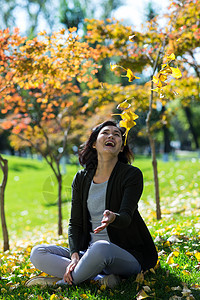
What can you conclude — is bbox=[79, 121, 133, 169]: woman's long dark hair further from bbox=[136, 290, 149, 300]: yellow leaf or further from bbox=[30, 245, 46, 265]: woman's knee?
bbox=[136, 290, 149, 300]: yellow leaf

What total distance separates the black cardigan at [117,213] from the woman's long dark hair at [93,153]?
193 millimetres

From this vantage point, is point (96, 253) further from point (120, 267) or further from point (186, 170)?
point (186, 170)

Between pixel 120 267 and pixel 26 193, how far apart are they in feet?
43.6

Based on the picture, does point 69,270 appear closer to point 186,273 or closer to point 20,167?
point 186,273

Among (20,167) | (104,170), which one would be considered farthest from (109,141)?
(20,167)

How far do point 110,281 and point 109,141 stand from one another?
1.09 meters

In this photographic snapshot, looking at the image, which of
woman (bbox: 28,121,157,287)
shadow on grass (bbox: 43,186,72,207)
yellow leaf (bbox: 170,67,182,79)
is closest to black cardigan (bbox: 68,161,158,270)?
woman (bbox: 28,121,157,287)

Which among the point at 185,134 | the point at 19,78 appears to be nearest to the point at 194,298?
the point at 19,78

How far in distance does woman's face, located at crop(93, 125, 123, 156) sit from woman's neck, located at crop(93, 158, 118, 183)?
8 centimetres

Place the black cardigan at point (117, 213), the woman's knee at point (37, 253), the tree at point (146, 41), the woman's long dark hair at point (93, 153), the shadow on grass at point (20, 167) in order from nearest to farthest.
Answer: the black cardigan at point (117, 213), the woman's knee at point (37, 253), the woman's long dark hair at point (93, 153), the tree at point (146, 41), the shadow on grass at point (20, 167)

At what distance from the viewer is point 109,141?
9.21 feet

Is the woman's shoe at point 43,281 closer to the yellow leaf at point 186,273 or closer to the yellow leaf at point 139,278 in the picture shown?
the yellow leaf at point 139,278

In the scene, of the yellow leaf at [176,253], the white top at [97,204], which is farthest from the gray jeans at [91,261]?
the yellow leaf at [176,253]

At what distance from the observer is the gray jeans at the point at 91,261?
2455 millimetres
